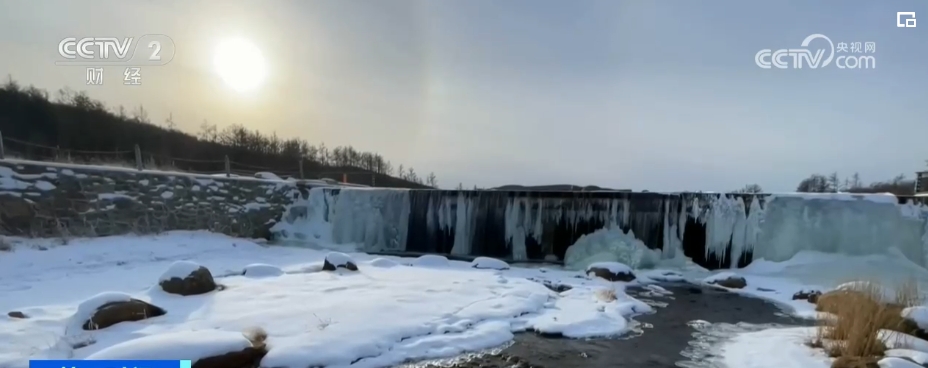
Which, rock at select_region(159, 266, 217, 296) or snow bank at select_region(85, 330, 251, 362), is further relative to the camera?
rock at select_region(159, 266, 217, 296)

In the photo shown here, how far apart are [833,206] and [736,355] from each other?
7972mm

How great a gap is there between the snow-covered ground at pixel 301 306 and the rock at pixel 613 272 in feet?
1.58

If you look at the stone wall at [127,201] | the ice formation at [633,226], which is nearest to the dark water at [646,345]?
the ice formation at [633,226]

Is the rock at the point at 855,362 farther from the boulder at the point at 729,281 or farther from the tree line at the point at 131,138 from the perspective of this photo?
the tree line at the point at 131,138

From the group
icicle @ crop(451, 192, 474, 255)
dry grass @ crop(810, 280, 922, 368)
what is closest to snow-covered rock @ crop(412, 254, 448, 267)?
icicle @ crop(451, 192, 474, 255)

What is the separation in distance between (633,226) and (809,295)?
435 cm

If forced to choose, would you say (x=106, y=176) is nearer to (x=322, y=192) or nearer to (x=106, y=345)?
(x=322, y=192)

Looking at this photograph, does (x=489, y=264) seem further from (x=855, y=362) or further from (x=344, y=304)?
(x=855, y=362)

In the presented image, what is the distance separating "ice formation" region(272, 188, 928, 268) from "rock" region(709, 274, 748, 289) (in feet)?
6.68

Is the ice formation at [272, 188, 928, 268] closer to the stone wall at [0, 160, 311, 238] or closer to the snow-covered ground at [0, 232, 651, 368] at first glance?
the stone wall at [0, 160, 311, 238]

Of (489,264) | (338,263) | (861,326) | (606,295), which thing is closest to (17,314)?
(338,263)

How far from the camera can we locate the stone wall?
966cm

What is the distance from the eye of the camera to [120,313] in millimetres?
5129

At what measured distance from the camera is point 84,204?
34.8ft
